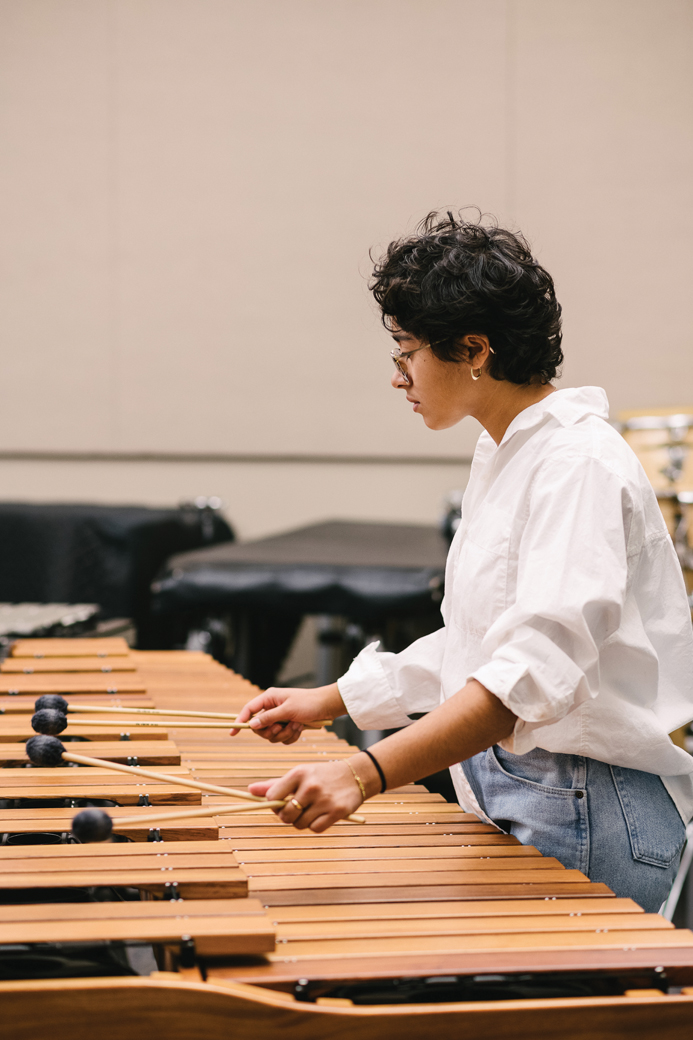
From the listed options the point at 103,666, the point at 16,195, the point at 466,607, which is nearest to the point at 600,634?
the point at 466,607

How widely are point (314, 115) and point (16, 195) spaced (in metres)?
1.60

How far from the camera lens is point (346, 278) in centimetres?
502

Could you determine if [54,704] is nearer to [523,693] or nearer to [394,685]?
[394,685]

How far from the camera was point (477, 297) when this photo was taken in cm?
127

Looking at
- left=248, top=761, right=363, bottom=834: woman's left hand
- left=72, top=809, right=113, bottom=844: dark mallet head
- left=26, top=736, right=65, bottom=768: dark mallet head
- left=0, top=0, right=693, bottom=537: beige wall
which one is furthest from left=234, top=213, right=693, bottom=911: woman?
left=0, top=0, right=693, bottom=537: beige wall

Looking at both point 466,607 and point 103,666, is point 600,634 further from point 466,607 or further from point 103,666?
point 103,666

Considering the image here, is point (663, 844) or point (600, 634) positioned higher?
point (600, 634)

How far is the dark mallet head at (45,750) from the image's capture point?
1.28 m

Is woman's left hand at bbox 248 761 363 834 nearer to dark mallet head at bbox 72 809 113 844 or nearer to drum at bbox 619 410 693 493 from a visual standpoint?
dark mallet head at bbox 72 809 113 844

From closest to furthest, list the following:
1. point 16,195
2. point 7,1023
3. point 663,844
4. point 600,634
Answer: point 7,1023
point 600,634
point 663,844
point 16,195

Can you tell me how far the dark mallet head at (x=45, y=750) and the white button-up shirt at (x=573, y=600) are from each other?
21.6 inches

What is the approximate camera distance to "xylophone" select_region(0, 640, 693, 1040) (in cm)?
82

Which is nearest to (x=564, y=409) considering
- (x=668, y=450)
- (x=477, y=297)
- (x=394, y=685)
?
(x=477, y=297)

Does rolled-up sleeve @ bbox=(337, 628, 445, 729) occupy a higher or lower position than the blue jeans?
higher
